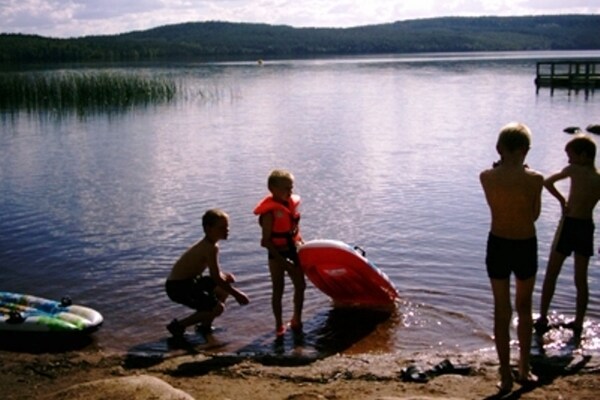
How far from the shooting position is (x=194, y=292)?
24.6 ft

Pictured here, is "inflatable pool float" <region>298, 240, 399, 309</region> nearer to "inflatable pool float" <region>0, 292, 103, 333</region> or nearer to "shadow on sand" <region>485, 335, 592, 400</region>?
"shadow on sand" <region>485, 335, 592, 400</region>

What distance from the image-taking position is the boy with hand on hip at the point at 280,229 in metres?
7.11

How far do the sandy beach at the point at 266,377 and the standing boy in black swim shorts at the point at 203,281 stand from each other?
1.80ft

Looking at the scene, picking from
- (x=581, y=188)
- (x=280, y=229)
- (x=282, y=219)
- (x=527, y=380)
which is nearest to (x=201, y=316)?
(x=280, y=229)

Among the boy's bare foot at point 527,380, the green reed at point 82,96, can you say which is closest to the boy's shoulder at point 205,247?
the boy's bare foot at point 527,380

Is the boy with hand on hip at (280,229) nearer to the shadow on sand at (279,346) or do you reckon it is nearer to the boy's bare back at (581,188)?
the shadow on sand at (279,346)

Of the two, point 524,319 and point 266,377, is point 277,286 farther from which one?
point 524,319

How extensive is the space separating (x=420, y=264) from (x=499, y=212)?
4836 millimetres

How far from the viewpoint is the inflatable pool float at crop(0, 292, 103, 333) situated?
7535mm

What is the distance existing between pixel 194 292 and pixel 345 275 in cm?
160

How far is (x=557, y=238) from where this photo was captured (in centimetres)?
695

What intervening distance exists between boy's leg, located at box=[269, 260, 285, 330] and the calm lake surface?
0.80 feet

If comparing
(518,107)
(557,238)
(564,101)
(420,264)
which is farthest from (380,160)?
(564,101)

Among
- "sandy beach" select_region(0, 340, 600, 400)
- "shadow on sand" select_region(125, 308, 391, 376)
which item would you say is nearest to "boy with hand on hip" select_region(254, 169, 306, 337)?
"shadow on sand" select_region(125, 308, 391, 376)
